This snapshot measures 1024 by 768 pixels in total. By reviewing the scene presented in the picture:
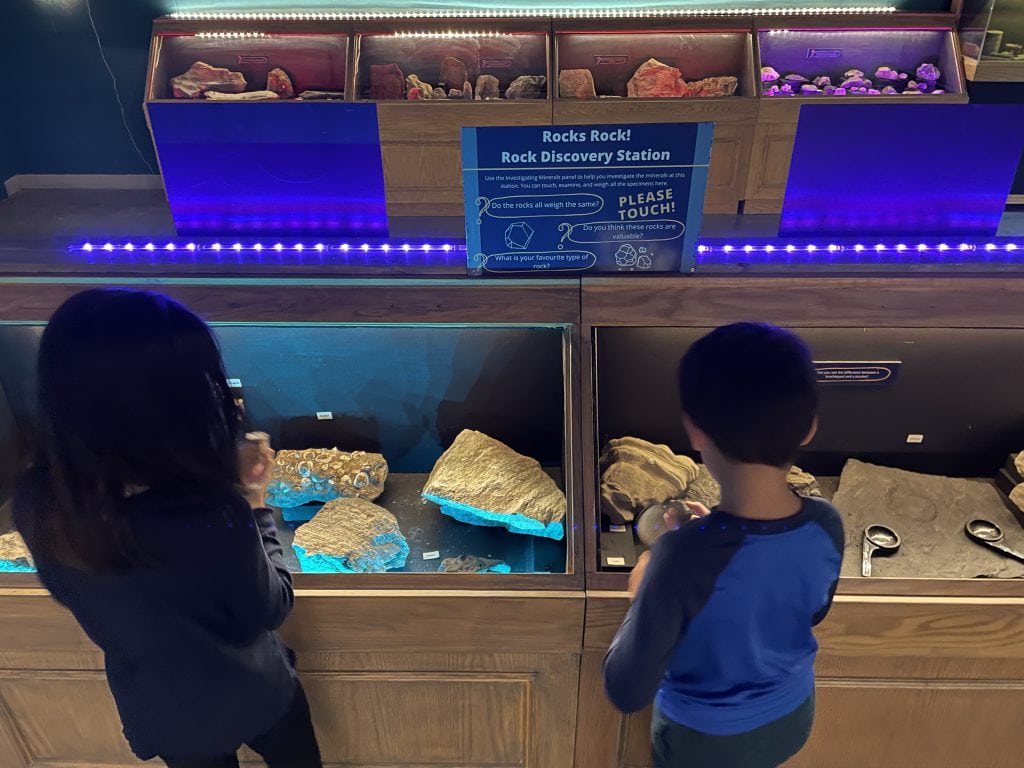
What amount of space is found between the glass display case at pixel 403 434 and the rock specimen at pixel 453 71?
7.72ft

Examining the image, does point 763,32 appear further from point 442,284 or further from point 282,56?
point 442,284

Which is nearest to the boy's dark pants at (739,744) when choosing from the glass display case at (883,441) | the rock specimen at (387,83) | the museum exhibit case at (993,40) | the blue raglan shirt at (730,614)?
the blue raglan shirt at (730,614)

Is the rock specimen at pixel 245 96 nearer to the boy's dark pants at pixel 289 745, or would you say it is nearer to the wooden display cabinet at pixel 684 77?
the wooden display cabinet at pixel 684 77

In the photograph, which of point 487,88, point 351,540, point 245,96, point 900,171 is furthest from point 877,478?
point 245,96

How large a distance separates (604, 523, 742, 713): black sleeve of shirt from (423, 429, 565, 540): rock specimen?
26.2 inches

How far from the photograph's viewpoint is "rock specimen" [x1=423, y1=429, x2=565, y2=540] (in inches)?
77.3

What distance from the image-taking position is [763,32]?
3.87 meters

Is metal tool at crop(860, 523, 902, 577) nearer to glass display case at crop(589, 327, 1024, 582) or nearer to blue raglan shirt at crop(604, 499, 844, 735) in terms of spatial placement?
glass display case at crop(589, 327, 1024, 582)

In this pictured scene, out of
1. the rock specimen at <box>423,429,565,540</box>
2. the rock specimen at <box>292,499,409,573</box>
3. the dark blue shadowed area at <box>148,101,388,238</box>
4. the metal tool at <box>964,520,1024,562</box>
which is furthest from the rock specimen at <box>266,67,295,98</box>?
the metal tool at <box>964,520,1024,562</box>

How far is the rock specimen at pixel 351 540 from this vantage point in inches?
73.5

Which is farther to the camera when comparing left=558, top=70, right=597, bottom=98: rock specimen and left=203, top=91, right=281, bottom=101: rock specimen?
left=558, top=70, right=597, bottom=98: rock specimen

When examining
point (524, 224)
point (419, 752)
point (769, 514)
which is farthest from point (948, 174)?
point (419, 752)

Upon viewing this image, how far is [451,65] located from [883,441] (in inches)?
113

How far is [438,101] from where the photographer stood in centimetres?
362
